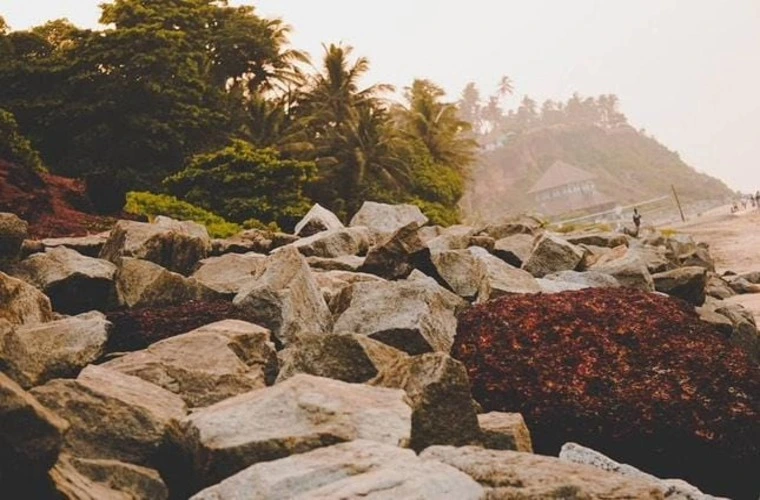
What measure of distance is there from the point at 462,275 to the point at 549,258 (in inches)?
108

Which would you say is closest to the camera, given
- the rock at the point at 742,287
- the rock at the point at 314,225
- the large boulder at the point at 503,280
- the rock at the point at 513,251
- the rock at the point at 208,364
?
the rock at the point at 208,364

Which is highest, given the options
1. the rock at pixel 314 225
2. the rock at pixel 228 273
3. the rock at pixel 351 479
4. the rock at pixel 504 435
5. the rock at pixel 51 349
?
the rock at pixel 314 225

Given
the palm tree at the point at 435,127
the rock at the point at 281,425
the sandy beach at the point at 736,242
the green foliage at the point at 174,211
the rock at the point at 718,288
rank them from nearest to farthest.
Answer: the rock at the point at 281,425
the rock at the point at 718,288
the green foliage at the point at 174,211
the sandy beach at the point at 736,242
the palm tree at the point at 435,127

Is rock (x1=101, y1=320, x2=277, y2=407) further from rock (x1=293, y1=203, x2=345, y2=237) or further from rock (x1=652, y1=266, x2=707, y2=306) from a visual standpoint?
rock (x1=293, y1=203, x2=345, y2=237)

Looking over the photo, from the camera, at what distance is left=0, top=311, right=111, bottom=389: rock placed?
3715mm

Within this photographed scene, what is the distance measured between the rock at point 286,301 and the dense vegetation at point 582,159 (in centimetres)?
8519

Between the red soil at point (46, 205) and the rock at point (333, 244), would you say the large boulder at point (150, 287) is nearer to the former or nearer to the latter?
the rock at point (333, 244)

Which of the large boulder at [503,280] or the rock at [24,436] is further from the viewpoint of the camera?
the large boulder at [503,280]

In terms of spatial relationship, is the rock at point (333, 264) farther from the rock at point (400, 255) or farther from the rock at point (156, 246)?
the rock at point (156, 246)

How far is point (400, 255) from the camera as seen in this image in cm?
786

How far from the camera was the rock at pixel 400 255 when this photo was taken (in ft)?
25.6

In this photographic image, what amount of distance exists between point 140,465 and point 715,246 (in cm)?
3255

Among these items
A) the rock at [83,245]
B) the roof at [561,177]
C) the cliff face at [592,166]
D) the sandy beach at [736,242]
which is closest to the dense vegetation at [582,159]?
the cliff face at [592,166]

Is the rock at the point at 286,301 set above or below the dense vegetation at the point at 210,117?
below
